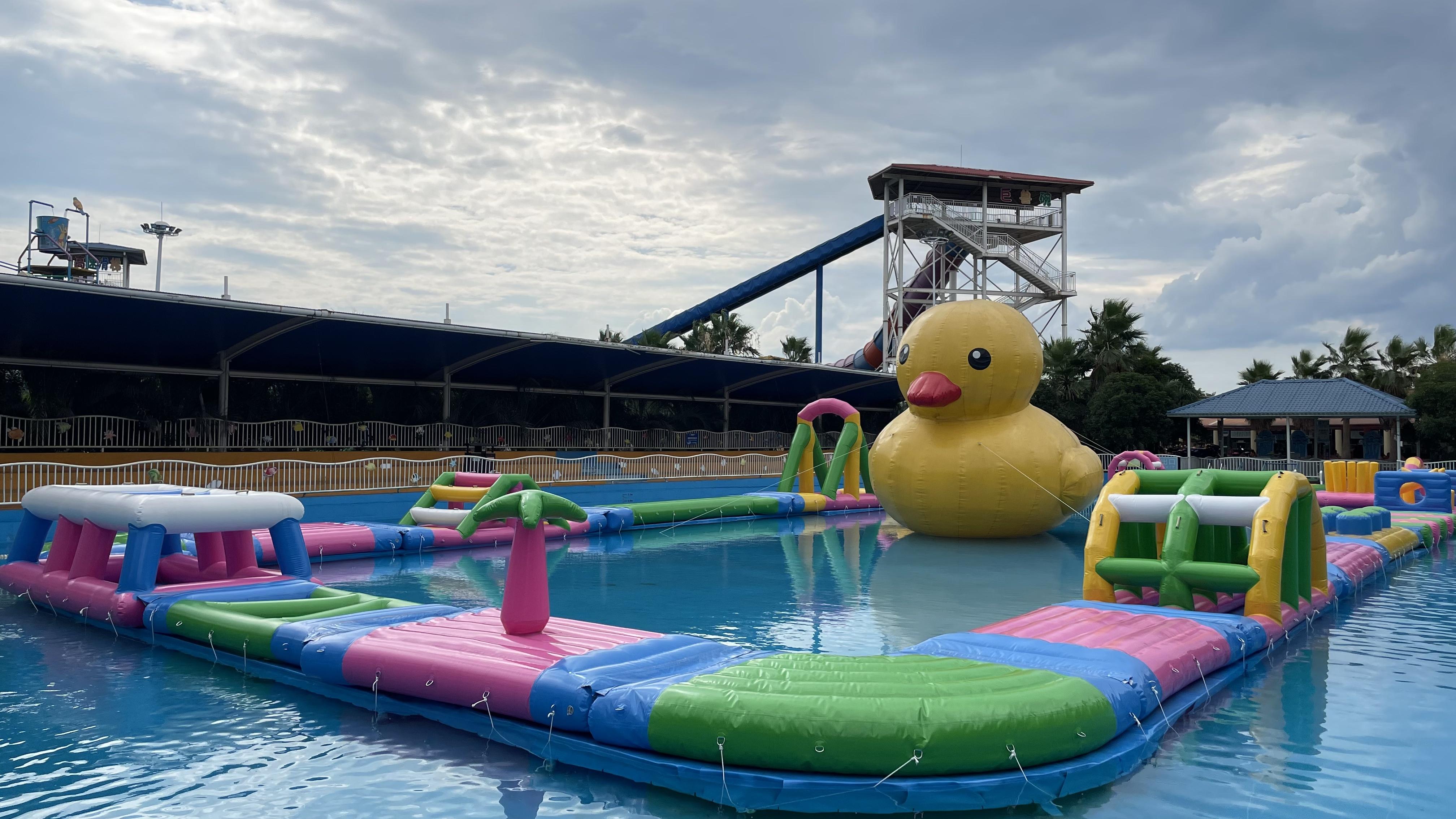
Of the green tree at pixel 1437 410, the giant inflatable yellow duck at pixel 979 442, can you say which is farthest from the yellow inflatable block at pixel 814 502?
the green tree at pixel 1437 410

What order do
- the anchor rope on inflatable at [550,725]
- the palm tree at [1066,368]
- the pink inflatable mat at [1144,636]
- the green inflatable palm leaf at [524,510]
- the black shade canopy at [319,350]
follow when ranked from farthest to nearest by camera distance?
1. the palm tree at [1066,368]
2. the black shade canopy at [319,350]
3. the green inflatable palm leaf at [524,510]
4. the pink inflatable mat at [1144,636]
5. the anchor rope on inflatable at [550,725]

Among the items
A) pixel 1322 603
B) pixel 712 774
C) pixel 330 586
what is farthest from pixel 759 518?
pixel 712 774

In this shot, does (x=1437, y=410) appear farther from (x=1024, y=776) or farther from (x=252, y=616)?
(x=252, y=616)

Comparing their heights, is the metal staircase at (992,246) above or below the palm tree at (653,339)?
above

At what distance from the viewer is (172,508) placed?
7.94m

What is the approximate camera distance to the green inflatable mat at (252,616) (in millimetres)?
6957

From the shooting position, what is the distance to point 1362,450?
34.7 meters

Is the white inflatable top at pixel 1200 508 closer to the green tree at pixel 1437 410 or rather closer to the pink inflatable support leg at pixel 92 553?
the pink inflatable support leg at pixel 92 553

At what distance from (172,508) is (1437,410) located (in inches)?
1338

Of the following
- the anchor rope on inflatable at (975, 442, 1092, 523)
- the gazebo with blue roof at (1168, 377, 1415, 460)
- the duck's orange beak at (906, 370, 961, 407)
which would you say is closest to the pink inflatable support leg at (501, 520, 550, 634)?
the duck's orange beak at (906, 370, 961, 407)

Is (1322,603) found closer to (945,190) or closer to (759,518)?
(759,518)

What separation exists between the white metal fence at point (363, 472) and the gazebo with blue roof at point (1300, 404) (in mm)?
16071

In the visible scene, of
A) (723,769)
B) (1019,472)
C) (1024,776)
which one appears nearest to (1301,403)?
(1019,472)

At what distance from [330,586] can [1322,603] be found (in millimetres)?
10169
